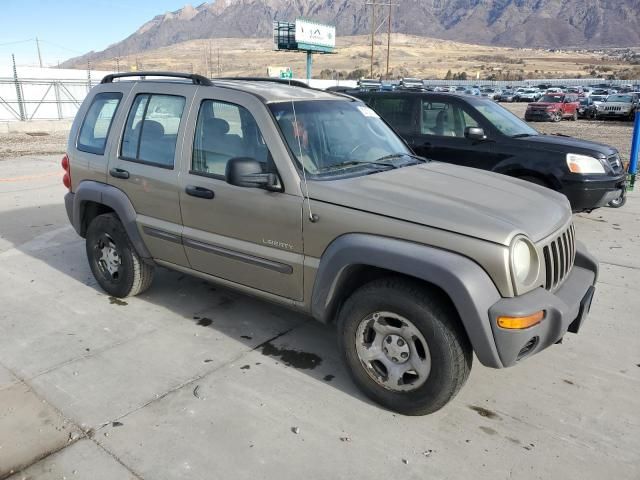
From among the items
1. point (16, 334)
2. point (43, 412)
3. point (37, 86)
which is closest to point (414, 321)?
point (43, 412)

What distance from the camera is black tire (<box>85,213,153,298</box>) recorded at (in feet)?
15.2

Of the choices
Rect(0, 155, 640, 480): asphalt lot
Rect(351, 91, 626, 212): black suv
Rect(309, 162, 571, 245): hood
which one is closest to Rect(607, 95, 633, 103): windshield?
Rect(351, 91, 626, 212): black suv

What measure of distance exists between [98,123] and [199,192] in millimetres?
1547

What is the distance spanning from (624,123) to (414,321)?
1128 inches

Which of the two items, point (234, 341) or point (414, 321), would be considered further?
point (234, 341)

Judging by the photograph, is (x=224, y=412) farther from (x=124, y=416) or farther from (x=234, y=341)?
(x=234, y=341)

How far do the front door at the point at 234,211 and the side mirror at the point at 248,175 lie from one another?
9cm

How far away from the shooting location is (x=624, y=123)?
27.0m

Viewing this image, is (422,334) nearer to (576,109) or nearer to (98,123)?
(98,123)

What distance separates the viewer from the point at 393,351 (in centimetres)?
312

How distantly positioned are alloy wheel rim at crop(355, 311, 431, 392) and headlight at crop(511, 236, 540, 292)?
60cm

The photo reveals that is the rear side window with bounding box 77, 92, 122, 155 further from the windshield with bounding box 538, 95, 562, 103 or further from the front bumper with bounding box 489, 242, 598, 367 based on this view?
the windshield with bounding box 538, 95, 562, 103

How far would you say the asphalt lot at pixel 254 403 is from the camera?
2816mm

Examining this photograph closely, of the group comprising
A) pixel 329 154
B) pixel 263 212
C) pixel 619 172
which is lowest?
pixel 619 172
